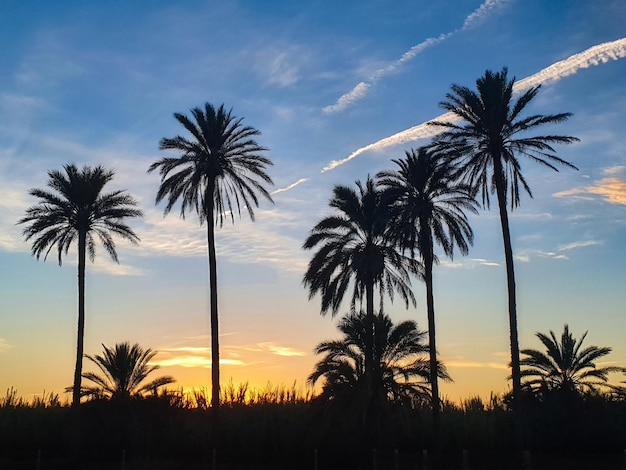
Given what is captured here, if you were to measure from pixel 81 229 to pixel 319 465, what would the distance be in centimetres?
2230

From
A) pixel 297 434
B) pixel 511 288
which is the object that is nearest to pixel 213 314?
pixel 297 434

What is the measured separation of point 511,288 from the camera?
1594 inches

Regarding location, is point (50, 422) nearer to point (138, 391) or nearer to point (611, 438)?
point (138, 391)

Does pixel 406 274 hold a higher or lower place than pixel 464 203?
lower

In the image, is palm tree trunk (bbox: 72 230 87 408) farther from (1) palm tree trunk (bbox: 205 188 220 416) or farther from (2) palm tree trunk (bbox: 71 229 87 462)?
(1) palm tree trunk (bbox: 205 188 220 416)

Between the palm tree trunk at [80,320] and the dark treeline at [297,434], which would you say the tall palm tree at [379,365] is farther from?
the palm tree trunk at [80,320]

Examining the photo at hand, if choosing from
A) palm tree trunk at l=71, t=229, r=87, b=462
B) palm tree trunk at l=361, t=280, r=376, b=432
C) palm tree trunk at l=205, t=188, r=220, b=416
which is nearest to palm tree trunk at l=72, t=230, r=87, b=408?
palm tree trunk at l=71, t=229, r=87, b=462

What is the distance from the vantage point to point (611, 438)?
39125 mm

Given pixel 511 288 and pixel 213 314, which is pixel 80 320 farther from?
pixel 511 288

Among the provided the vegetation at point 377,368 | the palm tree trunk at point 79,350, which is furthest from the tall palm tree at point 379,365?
the palm tree trunk at point 79,350

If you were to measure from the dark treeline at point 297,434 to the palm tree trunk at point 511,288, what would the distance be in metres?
2.89

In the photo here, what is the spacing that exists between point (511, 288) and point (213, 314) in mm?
17848

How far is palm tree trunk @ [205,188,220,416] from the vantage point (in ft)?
151

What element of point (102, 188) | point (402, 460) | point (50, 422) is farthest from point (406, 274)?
point (50, 422)
